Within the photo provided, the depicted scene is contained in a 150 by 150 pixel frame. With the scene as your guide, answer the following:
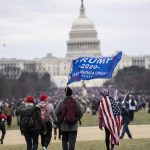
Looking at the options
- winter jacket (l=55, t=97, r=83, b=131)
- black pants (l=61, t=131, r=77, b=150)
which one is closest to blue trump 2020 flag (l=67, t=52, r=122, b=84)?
winter jacket (l=55, t=97, r=83, b=131)

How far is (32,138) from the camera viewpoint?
19969 millimetres

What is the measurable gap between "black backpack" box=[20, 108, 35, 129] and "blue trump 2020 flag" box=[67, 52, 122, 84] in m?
2.18

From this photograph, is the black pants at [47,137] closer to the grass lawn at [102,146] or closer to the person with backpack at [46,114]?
the person with backpack at [46,114]

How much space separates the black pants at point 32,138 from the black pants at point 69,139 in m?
0.64

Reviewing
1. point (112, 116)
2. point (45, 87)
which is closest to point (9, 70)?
point (45, 87)

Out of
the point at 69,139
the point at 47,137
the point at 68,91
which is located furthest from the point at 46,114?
the point at 68,91

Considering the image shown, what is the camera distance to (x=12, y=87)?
124 meters

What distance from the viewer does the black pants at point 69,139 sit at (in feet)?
65.1

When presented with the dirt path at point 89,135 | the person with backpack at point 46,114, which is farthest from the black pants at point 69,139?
the dirt path at point 89,135

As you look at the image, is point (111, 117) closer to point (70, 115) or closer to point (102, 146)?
point (102, 146)

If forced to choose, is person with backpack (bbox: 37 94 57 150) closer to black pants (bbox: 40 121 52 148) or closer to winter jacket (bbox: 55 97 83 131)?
black pants (bbox: 40 121 52 148)

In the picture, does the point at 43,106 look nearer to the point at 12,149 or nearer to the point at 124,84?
the point at 12,149

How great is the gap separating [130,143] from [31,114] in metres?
5.43

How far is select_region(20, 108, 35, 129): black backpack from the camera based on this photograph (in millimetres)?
19531
